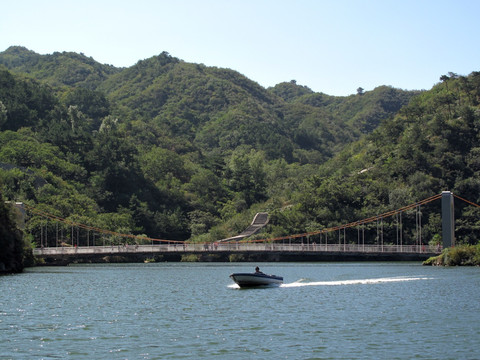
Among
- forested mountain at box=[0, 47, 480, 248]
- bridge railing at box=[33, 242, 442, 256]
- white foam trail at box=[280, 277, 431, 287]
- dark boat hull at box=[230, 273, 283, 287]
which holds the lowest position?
white foam trail at box=[280, 277, 431, 287]

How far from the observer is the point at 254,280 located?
55.7 meters

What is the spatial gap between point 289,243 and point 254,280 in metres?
48.0

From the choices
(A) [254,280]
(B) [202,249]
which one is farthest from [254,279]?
(B) [202,249]

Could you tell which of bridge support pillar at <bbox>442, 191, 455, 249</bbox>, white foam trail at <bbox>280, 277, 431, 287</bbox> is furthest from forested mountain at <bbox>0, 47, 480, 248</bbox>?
white foam trail at <bbox>280, 277, 431, 287</bbox>

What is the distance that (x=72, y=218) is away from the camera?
4070 inches

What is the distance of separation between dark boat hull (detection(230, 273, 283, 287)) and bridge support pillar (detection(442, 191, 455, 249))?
116 ft

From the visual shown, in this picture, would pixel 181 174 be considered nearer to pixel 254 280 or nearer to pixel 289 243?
pixel 289 243

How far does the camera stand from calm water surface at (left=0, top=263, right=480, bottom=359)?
28797 mm

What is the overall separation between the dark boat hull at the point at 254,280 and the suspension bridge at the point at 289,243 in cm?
2844

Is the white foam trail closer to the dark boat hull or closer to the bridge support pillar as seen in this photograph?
the dark boat hull

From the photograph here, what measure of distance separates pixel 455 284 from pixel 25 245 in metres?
39.8

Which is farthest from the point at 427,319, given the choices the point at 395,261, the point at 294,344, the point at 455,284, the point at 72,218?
A: the point at 72,218

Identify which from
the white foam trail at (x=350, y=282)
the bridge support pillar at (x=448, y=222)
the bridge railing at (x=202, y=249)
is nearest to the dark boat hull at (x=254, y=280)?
the white foam trail at (x=350, y=282)

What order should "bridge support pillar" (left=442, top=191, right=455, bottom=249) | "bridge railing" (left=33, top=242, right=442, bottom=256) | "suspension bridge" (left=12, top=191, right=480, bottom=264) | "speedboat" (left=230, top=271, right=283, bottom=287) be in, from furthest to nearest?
"bridge support pillar" (left=442, top=191, right=455, bottom=249) → "suspension bridge" (left=12, top=191, right=480, bottom=264) → "bridge railing" (left=33, top=242, right=442, bottom=256) → "speedboat" (left=230, top=271, right=283, bottom=287)
